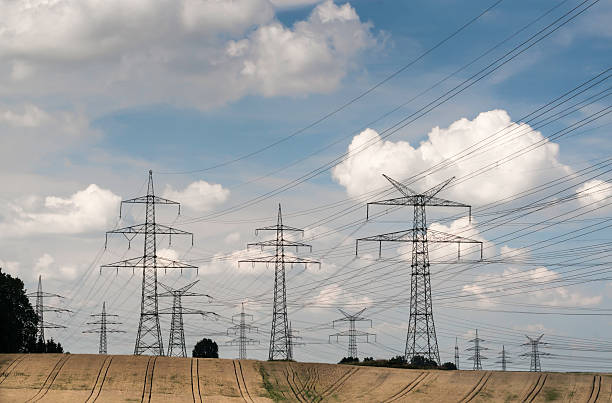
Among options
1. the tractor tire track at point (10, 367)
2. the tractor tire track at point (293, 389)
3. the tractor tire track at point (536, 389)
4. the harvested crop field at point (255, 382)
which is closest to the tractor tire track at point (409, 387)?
the harvested crop field at point (255, 382)

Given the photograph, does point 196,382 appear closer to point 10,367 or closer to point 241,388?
point 241,388

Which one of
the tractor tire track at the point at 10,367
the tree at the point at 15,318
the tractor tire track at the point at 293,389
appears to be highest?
the tree at the point at 15,318

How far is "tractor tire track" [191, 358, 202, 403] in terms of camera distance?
97.1m

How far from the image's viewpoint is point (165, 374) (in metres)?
107

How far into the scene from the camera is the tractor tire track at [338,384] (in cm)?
10169

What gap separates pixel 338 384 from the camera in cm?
10569

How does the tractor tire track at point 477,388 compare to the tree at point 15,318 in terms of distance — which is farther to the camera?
the tree at point 15,318

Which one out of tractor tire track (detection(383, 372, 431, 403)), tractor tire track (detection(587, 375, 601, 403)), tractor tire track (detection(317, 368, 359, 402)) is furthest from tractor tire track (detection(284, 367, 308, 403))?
tractor tire track (detection(587, 375, 601, 403))

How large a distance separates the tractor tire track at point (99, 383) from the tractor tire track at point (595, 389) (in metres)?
58.1

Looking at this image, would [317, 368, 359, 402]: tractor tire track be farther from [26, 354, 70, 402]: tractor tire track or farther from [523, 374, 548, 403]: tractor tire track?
[26, 354, 70, 402]: tractor tire track

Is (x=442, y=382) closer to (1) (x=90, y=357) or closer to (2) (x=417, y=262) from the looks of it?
(2) (x=417, y=262)

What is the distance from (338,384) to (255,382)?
1130cm

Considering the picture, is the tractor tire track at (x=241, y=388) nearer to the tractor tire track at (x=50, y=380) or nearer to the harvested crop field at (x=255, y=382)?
the harvested crop field at (x=255, y=382)

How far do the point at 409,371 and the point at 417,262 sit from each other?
17174mm
